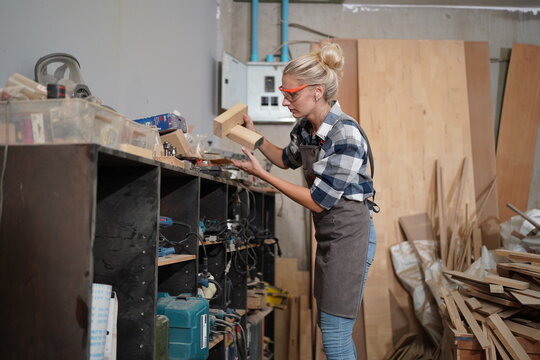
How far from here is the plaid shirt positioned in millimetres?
1612

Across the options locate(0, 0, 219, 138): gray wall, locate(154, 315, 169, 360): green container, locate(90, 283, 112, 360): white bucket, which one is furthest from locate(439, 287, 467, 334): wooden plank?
locate(0, 0, 219, 138): gray wall

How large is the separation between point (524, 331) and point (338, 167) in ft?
4.53

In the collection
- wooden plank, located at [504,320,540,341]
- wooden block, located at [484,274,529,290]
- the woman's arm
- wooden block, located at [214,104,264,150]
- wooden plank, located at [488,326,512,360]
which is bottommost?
wooden plank, located at [488,326,512,360]

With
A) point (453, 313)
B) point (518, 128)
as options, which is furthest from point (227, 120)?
point (518, 128)

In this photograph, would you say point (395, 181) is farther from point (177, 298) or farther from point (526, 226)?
point (177, 298)

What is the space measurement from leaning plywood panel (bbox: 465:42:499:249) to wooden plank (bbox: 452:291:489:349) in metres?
0.99

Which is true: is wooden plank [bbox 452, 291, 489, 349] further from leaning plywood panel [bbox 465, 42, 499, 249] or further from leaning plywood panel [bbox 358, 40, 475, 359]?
leaning plywood panel [bbox 465, 42, 499, 249]

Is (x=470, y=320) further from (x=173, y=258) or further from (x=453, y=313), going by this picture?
(x=173, y=258)

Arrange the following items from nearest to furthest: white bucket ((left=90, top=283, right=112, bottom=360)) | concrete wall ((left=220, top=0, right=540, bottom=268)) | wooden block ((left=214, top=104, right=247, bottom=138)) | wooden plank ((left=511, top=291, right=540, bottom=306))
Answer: white bucket ((left=90, top=283, right=112, bottom=360))
wooden block ((left=214, top=104, right=247, bottom=138))
wooden plank ((left=511, top=291, right=540, bottom=306))
concrete wall ((left=220, top=0, right=540, bottom=268))

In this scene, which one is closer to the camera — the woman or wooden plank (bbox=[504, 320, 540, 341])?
the woman

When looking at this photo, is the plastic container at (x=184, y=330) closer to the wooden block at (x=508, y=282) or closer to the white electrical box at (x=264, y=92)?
the wooden block at (x=508, y=282)

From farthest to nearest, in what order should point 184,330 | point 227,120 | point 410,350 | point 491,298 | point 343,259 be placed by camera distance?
point 410,350 → point 491,298 → point 227,120 → point 343,259 → point 184,330

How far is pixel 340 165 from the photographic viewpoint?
1605 mm

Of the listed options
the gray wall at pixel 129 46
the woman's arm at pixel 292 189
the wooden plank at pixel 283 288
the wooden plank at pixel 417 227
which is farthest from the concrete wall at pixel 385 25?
the woman's arm at pixel 292 189
